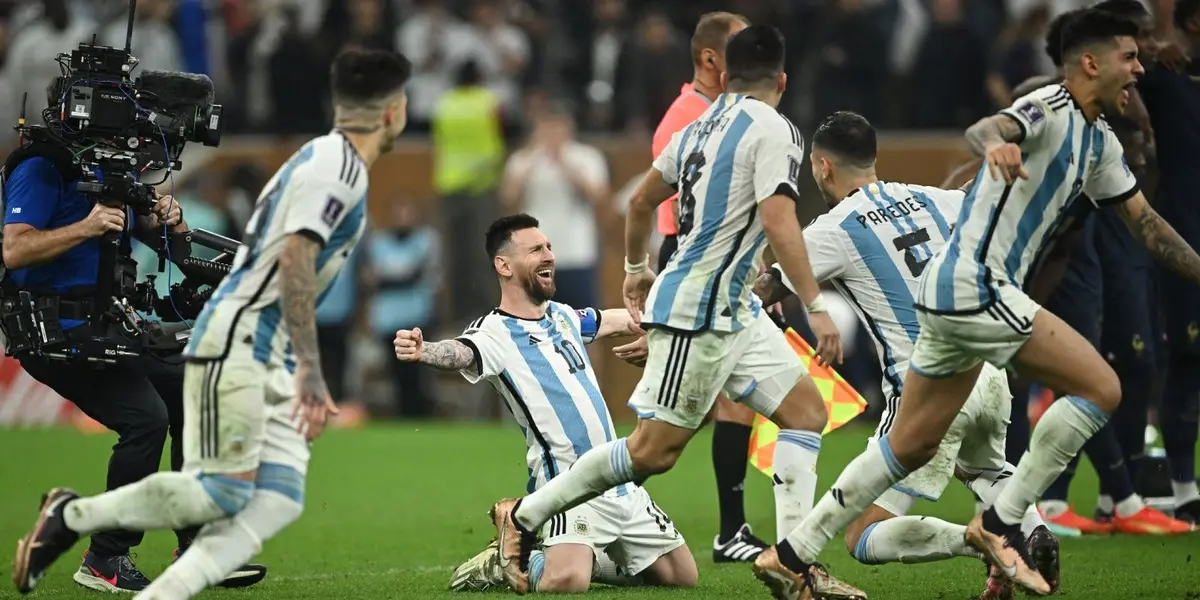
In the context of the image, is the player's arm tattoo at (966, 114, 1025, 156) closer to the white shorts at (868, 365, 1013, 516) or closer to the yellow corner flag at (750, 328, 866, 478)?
the white shorts at (868, 365, 1013, 516)

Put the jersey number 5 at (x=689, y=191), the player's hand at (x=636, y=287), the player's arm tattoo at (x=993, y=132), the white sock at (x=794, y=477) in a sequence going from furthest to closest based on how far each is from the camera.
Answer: the player's hand at (x=636, y=287)
the white sock at (x=794, y=477)
the jersey number 5 at (x=689, y=191)
the player's arm tattoo at (x=993, y=132)

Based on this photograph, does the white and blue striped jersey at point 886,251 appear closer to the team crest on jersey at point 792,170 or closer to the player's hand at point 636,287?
the team crest on jersey at point 792,170

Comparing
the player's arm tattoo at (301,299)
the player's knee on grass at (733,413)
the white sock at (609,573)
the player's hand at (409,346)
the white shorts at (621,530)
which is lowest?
the white sock at (609,573)

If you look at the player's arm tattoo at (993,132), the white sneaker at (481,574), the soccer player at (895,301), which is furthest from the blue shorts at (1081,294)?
the white sneaker at (481,574)

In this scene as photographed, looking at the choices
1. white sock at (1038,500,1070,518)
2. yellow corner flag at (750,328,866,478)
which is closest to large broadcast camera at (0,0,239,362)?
yellow corner flag at (750,328,866,478)

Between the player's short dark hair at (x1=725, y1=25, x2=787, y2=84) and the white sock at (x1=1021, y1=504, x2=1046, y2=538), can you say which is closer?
the player's short dark hair at (x1=725, y1=25, x2=787, y2=84)

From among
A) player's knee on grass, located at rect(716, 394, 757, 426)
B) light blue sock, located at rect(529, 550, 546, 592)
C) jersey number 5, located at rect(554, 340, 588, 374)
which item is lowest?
light blue sock, located at rect(529, 550, 546, 592)

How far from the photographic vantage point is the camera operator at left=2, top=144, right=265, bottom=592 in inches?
311

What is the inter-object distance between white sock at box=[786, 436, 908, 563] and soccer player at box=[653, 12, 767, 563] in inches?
85.8

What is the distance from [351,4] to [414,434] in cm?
572

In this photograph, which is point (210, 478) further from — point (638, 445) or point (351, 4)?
point (351, 4)

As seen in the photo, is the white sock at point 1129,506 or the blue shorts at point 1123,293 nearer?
the white sock at point 1129,506

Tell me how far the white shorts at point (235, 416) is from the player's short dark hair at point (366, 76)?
110 cm

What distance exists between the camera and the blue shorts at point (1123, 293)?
10453 millimetres
